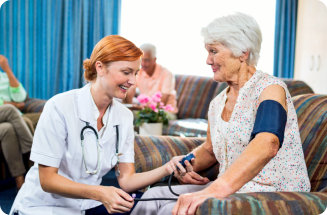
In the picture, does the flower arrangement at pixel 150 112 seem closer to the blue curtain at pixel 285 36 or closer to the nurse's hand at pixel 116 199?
the nurse's hand at pixel 116 199

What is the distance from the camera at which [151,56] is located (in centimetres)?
399

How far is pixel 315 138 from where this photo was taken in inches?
63.2

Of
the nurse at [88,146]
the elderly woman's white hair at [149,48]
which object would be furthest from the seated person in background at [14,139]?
the nurse at [88,146]

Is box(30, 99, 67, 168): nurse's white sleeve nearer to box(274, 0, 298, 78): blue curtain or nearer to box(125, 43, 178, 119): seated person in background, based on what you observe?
box(125, 43, 178, 119): seated person in background

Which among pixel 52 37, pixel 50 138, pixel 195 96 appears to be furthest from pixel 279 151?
pixel 52 37

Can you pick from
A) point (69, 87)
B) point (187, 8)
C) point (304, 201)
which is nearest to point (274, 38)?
point (187, 8)

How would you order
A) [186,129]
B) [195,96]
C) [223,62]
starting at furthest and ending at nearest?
1. [195,96]
2. [186,129]
3. [223,62]

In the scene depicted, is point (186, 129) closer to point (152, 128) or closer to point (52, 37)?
point (152, 128)

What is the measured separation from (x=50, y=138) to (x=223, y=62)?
73 cm

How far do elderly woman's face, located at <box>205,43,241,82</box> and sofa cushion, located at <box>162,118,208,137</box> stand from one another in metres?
1.92

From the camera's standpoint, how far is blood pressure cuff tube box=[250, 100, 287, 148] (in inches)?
48.2

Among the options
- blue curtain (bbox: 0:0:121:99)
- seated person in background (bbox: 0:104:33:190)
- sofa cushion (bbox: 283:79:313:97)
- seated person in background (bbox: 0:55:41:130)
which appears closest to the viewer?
sofa cushion (bbox: 283:79:313:97)

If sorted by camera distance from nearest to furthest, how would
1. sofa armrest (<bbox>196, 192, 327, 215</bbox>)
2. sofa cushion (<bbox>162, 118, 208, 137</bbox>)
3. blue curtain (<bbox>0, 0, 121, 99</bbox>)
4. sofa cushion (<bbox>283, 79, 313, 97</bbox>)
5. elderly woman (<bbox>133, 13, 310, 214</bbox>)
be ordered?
sofa armrest (<bbox>196, 192, 327, 215</bbox>) < elderly woman (<bbox>133, 13, 310, 214</bbox>) < sofa cushion (<bbox>283, 79, 313, 97</bbox>) < sofa cushion (<bbox>162, 118, 208, 137</bbox>) < blue curtain (<bbox>0, 0, 121, 99</bbox>)

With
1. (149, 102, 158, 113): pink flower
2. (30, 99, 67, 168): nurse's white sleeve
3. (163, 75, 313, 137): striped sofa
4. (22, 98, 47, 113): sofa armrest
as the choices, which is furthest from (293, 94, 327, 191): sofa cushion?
(22, 98, 47, 113): sofa armrest
